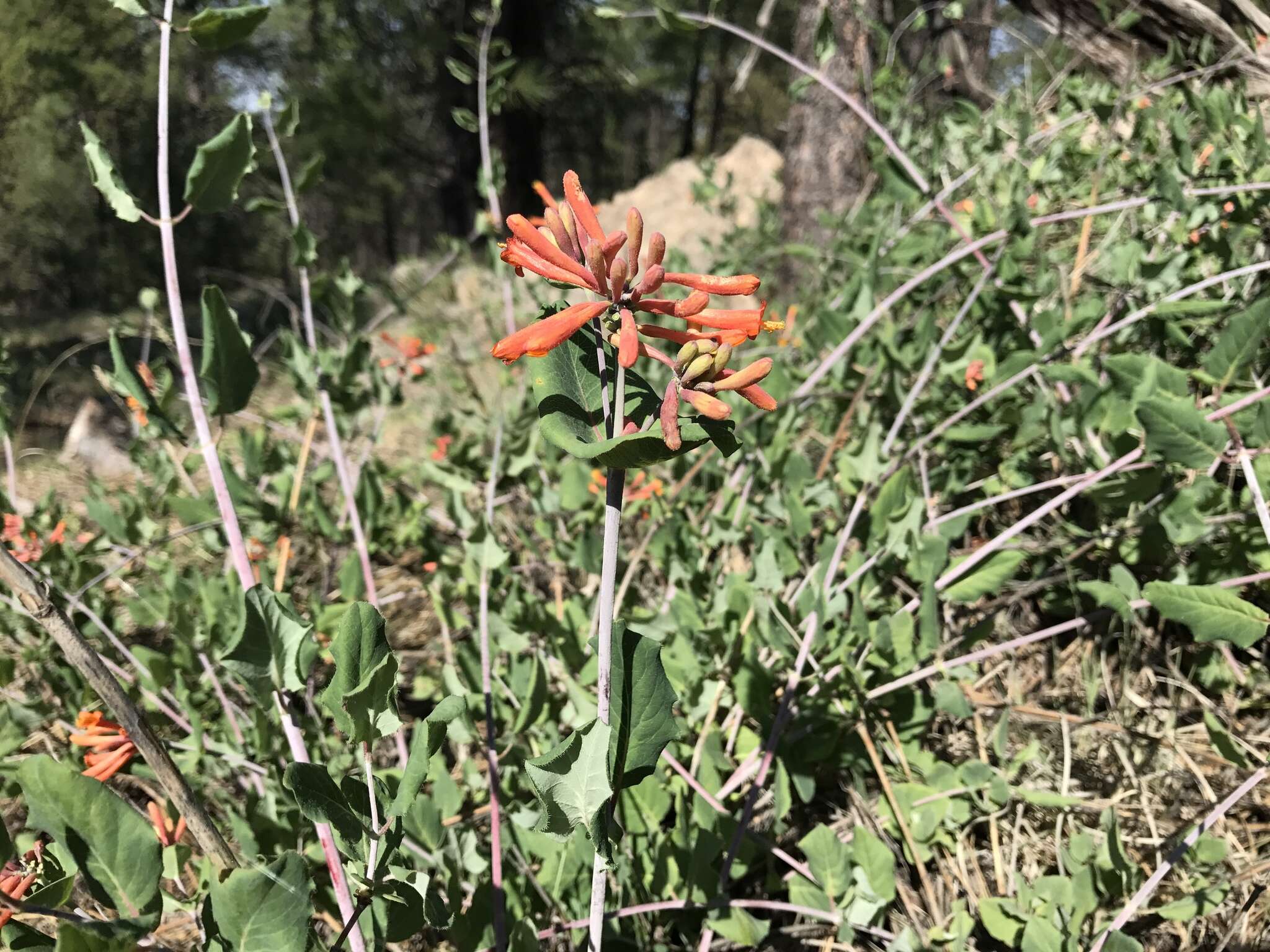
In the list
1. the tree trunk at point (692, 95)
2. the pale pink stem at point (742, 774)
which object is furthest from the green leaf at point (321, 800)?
the tree trunk at point (692, 95)

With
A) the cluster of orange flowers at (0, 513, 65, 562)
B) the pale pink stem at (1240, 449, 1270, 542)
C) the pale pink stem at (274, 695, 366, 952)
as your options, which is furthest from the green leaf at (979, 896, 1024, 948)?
the cluster of orange flowers at (0, 513, 65, 562)

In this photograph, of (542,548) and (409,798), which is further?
(542,548)

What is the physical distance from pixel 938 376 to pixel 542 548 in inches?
37.6

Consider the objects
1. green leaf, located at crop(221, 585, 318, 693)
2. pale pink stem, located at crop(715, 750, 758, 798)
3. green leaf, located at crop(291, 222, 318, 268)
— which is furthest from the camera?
green leaf, located at crop(291, 222, 318, 268)

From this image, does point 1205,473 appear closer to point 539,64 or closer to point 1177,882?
point 1177,882

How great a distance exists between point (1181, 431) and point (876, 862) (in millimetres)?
645

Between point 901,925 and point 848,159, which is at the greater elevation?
point 848,159

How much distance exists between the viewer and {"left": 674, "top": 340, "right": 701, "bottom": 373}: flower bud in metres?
0.54

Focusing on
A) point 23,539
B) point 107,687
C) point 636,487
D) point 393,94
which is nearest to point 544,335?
point 107,687

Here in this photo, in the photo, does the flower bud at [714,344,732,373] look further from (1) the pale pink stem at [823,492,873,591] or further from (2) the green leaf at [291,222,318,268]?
(2) the green leaf at [291,222,318,268]

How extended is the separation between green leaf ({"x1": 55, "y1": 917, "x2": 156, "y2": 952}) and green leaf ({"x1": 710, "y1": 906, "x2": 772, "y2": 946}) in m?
0.61

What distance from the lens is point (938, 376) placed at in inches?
60.5

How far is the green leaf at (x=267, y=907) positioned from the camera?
20.2 inches

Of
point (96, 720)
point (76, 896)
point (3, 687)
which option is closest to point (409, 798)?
point (96, 720)
